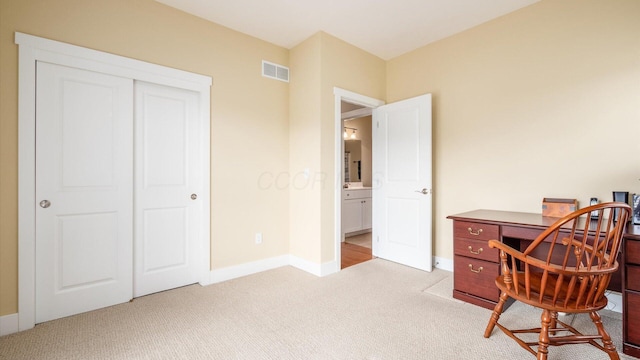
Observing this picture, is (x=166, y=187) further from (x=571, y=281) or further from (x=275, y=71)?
(x=571, y=281)

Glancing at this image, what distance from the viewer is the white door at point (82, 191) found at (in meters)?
2.21

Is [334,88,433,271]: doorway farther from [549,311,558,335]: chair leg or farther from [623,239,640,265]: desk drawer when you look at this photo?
[623,239,640,265]: desk drawer

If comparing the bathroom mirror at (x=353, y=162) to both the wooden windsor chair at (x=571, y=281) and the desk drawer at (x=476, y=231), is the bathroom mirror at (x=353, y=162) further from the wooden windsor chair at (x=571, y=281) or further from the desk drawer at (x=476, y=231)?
the wooden windsor chair at (x=571, y=281)

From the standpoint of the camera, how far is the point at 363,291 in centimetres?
277

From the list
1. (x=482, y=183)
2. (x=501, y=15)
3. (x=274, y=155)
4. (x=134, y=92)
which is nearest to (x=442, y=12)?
(x=501, y=15)

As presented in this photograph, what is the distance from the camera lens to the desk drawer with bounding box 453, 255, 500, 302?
2.36m

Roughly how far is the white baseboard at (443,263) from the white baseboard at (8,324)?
3760 millimetres

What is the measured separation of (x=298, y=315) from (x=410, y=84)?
297 cm

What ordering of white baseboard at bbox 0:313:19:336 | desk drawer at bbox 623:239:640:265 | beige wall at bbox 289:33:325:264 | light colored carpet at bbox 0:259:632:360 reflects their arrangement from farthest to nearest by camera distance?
beige wall at bbox 289:33:325:264 → white baseboard at bbox 0:313:19:336 → light colored carpet at bbox 0:259:632:360 → desk drawer at bbox 623:239:640:265

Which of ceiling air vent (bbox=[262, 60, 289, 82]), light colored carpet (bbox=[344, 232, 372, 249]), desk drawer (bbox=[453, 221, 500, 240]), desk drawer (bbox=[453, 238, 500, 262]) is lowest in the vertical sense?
light colored carpet (bbox=[344, 232, 372, 249])

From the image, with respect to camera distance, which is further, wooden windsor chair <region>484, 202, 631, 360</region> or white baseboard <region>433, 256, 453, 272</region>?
white baseboard <region>433, 256, 453, 272</region>

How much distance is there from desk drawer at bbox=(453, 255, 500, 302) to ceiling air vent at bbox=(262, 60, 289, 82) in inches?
107

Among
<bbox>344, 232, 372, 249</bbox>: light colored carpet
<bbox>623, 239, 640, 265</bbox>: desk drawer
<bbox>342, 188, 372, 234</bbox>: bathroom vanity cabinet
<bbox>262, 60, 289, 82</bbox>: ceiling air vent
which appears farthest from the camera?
<bbox>342, 188, 372, 234</bbox>: bathroom vanity cabinet

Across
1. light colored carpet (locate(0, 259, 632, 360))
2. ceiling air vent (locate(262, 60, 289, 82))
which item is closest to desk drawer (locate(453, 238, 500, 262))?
light colored carpet (locate(0, 259, 632, 360))
